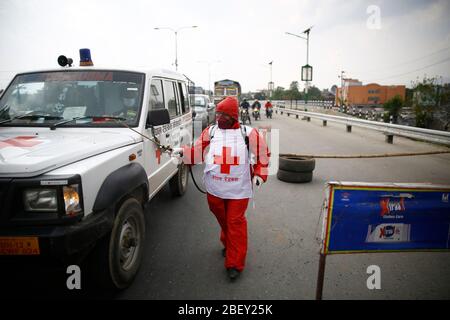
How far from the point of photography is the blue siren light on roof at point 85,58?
13.6ft

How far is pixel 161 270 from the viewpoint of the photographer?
338 centimetres

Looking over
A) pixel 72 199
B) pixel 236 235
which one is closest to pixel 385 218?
pixel 236 235

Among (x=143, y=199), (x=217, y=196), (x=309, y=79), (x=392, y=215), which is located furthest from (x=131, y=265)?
(x=309, y=79)

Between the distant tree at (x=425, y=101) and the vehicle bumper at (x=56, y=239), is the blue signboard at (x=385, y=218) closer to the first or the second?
the vehicle bumper at (x=56, y=239)

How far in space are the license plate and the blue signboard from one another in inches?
87.7

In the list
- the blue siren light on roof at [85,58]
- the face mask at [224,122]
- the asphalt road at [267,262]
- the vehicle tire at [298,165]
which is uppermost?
the blue siren light on roof at [85,58]

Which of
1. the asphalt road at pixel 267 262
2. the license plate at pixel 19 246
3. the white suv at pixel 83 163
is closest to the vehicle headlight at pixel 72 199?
the white suv at pixel 83 163

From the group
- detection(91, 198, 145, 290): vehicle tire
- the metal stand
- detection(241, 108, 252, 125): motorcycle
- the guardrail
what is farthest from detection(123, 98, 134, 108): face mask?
detection(241, 108, 252, 125): motorcycle

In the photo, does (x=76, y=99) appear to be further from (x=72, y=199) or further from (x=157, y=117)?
(x=72, y=199)

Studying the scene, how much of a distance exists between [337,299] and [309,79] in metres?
28.2

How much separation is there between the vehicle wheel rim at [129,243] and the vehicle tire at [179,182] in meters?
2.45

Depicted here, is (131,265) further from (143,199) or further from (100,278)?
(143,199)

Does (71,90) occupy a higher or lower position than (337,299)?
higher
